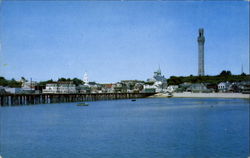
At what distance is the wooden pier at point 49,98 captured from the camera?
64.4 m

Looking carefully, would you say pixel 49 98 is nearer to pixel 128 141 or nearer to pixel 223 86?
pixel 128 141

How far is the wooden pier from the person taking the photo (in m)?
64.4

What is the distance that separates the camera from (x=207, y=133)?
25234 millimetres

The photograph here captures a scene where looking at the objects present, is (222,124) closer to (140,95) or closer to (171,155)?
(171,155)

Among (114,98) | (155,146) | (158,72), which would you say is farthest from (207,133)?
(158,72)

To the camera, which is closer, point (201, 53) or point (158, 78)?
point (158, 78)

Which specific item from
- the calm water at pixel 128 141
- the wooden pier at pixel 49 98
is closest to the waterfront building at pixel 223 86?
the wooden pier at pixel 49 98

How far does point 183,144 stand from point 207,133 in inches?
197

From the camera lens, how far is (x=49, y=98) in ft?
291

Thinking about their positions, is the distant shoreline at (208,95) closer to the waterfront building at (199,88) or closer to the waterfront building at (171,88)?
the waterfront building at (199,88)

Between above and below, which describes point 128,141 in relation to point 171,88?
below

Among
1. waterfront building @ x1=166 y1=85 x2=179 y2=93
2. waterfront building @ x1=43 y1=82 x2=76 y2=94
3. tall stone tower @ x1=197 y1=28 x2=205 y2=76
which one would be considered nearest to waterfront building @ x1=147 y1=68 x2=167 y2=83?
waterfront building @ x1=166 y1=85 x2=179 y2=93

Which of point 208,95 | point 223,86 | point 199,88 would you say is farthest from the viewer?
point 223,86

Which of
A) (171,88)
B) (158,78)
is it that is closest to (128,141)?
(171,88)
